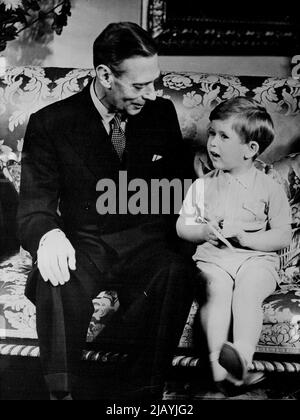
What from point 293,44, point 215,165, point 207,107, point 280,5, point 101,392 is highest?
point 280,5

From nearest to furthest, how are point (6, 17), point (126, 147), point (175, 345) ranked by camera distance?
point (175, 345) < point (126, 147) < point (6, 17)

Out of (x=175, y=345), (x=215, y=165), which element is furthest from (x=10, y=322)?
(x=215, y=165)

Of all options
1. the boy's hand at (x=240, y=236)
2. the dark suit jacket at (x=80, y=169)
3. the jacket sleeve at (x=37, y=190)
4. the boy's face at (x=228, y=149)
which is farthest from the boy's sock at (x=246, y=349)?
the jacket sleeve at (x=37, y=190)

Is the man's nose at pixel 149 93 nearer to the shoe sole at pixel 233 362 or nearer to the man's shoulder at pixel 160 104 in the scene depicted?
the man's shoulder at pixel 160 104

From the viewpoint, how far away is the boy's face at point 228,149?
5.14 feet

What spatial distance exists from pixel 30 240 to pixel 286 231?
715 mm

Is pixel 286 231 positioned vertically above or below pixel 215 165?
below

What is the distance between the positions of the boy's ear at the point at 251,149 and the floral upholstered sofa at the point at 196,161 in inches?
1.2

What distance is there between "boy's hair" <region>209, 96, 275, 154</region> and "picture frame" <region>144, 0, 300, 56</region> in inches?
9.5

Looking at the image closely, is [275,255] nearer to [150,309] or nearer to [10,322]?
[150,309]

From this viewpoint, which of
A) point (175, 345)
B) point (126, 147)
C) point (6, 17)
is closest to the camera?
point (175, 345)

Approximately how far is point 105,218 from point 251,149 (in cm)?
45

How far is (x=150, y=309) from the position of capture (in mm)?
1517

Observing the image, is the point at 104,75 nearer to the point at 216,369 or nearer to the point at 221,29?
the point at 221,29
